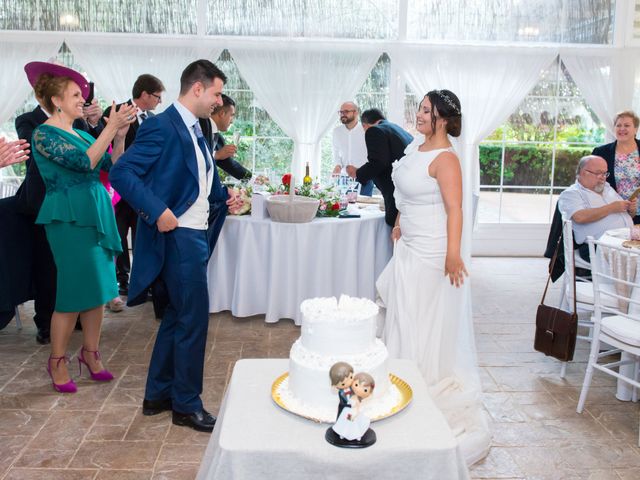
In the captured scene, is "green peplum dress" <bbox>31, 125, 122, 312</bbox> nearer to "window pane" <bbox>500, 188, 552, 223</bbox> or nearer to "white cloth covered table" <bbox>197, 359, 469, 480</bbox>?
"white cloth covered table" <bbox>197, 359, 469, 480</bbox>

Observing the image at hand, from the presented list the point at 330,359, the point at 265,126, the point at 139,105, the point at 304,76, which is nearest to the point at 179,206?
the point at 330,359

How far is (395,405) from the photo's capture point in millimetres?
1876

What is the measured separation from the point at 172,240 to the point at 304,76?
184 inches

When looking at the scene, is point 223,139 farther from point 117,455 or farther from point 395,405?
point 395,405

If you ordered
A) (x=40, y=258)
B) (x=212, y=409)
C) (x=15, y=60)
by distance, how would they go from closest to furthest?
(x=212, y=409), (x=40, y=258), (x=15, y=60)

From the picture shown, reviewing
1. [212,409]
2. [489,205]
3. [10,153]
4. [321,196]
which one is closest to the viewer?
[10,153]

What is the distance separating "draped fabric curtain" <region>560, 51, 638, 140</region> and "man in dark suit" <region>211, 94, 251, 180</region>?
Answer: 4.08 m

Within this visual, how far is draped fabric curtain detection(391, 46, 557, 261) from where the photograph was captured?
A: 7316 mm

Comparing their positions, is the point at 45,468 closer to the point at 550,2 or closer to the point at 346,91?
the point at 346,91

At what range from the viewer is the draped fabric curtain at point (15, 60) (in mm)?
7090

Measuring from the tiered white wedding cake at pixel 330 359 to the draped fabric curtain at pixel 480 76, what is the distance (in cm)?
576

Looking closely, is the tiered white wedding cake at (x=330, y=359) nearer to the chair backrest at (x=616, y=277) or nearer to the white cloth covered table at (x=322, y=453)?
the white cloth covered table at (x=322, y=453)

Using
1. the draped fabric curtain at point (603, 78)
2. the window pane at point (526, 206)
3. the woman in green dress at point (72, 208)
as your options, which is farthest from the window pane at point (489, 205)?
the woman in green dress at point (72, 208)

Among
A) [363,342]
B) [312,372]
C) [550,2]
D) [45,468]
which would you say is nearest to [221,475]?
[312,372]
